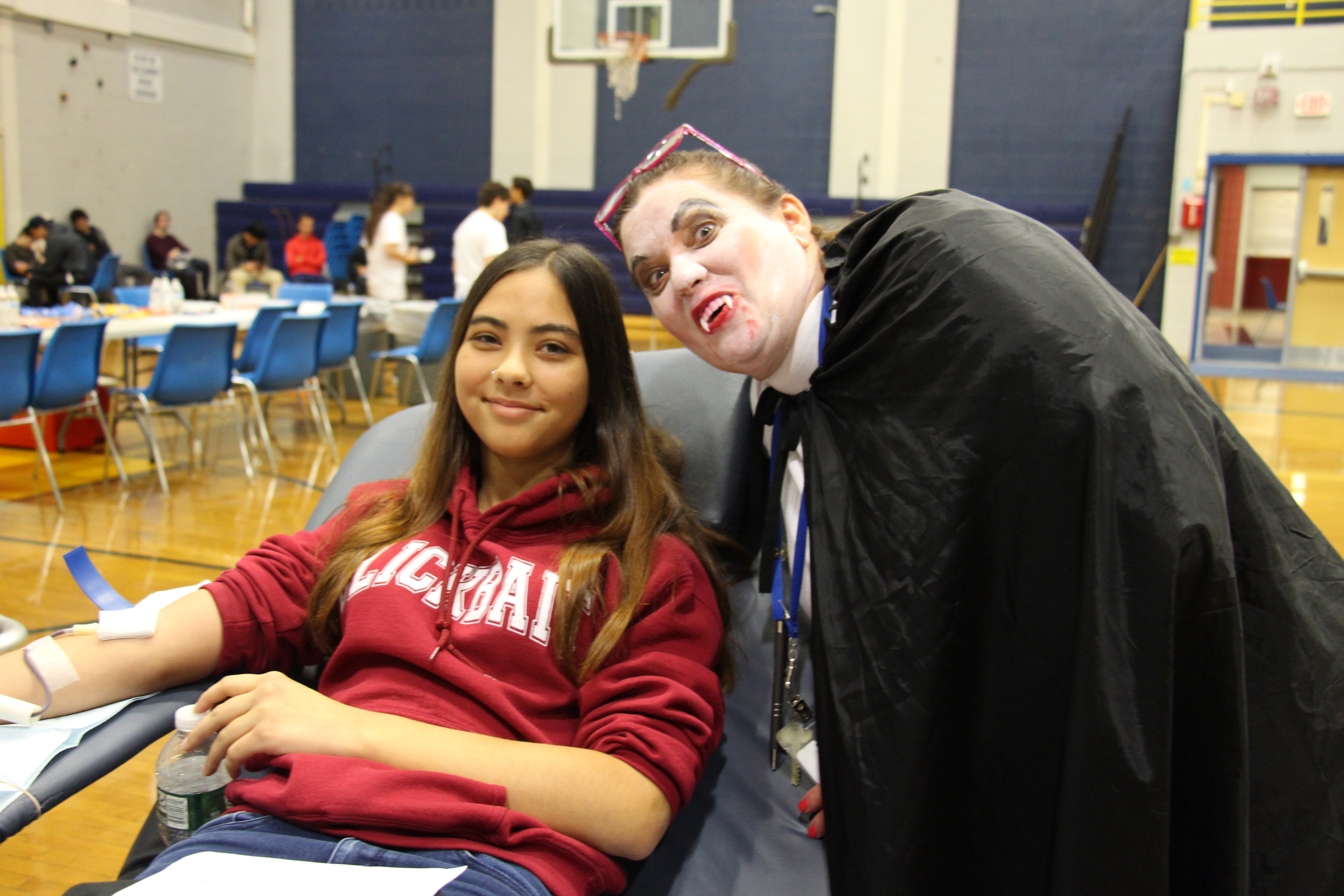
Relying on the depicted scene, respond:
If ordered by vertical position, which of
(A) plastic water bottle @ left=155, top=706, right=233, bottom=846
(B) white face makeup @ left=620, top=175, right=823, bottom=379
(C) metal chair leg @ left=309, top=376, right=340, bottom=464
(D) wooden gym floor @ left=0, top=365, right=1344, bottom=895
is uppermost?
(B) white face makeup @ left=620, top=175, right=823, bottom=379

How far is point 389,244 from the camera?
682 cm

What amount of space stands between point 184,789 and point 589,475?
60cm

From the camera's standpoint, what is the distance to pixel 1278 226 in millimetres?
9117

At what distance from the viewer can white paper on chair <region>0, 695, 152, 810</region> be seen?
1.07 metres

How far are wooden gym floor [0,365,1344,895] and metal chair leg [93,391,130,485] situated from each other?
72 mm

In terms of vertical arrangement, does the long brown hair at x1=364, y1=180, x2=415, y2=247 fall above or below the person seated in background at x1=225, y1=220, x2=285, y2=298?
above

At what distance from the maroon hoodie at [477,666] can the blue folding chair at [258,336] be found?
4.16 m

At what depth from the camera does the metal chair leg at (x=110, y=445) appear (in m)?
4.64

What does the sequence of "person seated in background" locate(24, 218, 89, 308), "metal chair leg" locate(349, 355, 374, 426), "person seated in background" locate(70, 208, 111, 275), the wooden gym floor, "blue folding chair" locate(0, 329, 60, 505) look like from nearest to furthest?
the wooden gym floor < "blue folding chair" locate(0, 329, 60, 505) < "metal chair leg" locate(349, 355, 374, 426) < "person seated in background" locate(24, 218, 89, 308) < "person seated in background" locate(70, 208, 111, 275)

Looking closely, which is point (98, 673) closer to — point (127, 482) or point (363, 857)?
point (363, 857)

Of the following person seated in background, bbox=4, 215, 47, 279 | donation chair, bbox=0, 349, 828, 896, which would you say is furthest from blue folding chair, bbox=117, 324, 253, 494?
person seated in background, bbox=4, 215, 47, 279

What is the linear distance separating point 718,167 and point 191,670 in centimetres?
94

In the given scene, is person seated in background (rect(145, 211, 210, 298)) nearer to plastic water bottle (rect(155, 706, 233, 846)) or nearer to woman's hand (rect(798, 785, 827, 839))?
plastic water bottle (rect(155, 706, 233, 846))

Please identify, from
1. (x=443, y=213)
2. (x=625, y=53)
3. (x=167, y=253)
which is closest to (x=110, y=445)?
(x=625, y=53)
